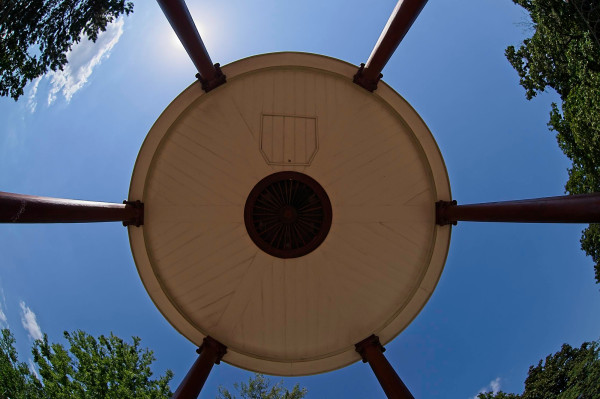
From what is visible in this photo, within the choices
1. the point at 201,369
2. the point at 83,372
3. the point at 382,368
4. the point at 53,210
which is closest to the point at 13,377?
the point at 83,372

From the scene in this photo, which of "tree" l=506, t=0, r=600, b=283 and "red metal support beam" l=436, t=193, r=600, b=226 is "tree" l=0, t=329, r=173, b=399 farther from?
"tree" l=506, t=0, r=600, b=283

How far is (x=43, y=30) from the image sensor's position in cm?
900

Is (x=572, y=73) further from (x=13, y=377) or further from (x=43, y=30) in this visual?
(x=13, y=377)

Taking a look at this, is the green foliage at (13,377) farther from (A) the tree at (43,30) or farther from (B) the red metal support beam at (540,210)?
(B) the red metal support beam at (540,210)

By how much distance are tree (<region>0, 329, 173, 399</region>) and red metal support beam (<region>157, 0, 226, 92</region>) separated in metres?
13.1

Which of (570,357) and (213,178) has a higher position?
(570,357)

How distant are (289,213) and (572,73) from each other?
1198 cm

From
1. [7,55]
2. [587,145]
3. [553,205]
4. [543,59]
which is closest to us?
[553,205]

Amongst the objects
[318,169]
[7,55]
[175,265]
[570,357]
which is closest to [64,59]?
[7,55]

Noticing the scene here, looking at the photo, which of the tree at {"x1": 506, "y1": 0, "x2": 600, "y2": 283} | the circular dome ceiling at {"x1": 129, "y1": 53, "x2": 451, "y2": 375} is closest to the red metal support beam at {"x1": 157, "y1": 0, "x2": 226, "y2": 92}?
the circular dome ceiling at {"x1": 129, "y1": 53, "x2": 451, "y2": 375}

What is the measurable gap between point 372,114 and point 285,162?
9.77 feet

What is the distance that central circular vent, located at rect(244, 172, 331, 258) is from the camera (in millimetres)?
11023

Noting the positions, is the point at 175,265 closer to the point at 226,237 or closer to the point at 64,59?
the point at 226,237

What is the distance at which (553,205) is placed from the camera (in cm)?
645
